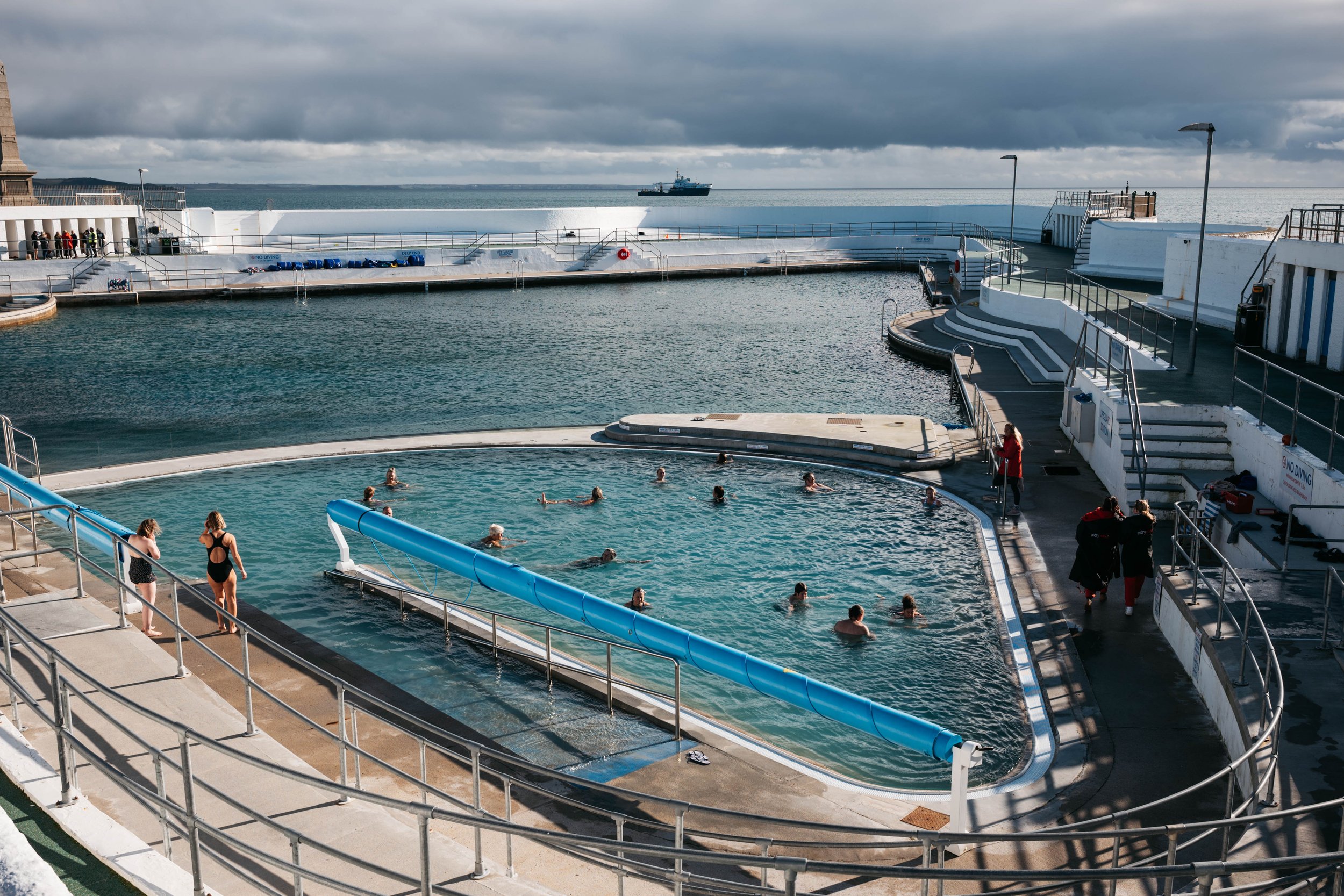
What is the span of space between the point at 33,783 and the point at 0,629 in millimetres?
2275

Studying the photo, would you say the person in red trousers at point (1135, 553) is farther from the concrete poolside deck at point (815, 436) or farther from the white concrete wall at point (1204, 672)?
the concrete poolside deck at point (815, 436)

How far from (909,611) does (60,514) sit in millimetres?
11886

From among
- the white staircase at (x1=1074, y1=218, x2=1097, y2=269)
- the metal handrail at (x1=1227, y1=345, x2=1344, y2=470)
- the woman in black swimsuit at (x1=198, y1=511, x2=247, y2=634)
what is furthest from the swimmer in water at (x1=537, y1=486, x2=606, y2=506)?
the white staircase at (x1=1074, y1=218, x2=1097, y2=269)

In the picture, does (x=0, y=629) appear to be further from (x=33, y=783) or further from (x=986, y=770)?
(x=986, y=770)

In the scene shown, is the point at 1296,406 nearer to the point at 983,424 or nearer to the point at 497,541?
the point at 983,424

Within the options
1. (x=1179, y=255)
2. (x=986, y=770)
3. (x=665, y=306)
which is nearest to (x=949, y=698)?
(x=986, y=770)

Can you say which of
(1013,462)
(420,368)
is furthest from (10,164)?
(1013,462)

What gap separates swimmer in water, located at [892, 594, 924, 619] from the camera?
1473cm

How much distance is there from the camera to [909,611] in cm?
1475

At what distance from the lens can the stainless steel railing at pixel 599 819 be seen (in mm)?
5121

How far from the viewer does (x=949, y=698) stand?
40.9 feet

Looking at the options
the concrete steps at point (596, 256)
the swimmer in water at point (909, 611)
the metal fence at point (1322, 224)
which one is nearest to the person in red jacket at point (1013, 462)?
the swimmer in water at point (909, 611)

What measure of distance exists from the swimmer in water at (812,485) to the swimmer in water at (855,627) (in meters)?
6.48

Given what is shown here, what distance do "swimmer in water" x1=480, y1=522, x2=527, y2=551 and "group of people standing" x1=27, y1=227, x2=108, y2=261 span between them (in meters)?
51.9
